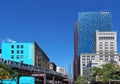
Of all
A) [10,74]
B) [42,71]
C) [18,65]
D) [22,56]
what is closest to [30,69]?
[18,65]

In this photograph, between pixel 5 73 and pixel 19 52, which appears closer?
pixel 5 73

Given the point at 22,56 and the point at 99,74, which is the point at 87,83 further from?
the point at 99,74

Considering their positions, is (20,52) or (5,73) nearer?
(5,73)

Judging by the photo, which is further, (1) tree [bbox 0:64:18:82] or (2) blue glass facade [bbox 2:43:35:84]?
(2) blue glass facade [bbox 2:43:35:84]

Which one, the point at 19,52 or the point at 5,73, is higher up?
the point at 19,52

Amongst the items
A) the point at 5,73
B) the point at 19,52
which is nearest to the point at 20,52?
the point at 19,52

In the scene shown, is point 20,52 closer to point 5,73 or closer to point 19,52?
point 19,52

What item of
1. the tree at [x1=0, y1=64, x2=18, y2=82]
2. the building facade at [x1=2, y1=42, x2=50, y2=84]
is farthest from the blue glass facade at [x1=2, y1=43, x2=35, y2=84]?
the tree at [x1=0, y1=64, x2=18, y2=82]

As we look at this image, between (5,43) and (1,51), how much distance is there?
4216mm

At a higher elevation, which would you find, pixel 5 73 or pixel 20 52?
pixel 20 52

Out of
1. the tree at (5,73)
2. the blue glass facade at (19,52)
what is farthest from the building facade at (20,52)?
the tree at (5,73)

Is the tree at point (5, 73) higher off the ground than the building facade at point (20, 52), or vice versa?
the building facade at point (20, 52)

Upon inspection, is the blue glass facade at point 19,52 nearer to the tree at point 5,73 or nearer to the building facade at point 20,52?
the building facade at point 20,52

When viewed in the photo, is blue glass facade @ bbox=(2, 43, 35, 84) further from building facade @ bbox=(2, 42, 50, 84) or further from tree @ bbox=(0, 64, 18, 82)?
tree @ bbox=(0, 64, 18, 82)
